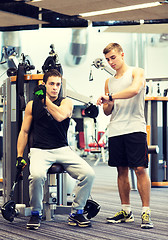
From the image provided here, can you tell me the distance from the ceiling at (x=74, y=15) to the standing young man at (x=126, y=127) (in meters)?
4.85

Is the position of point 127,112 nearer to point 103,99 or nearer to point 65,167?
point 103,99

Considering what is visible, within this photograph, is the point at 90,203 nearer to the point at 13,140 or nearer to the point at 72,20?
the point at 13,140

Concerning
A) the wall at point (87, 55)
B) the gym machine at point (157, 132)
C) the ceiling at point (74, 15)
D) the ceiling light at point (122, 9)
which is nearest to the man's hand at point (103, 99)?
the gym machine at point (157, 132)

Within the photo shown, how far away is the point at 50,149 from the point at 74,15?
6.70 meters

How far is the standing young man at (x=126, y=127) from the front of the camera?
9.61 feet

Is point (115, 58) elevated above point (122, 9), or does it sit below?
below

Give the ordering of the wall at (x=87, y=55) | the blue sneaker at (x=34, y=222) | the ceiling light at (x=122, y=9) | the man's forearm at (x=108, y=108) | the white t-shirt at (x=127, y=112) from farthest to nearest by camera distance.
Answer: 1. the wall at (x=87, y=55)
2. the ceiling light at (x=122, y=9)
3. the man's forearm at (x=108, y=108)
4. the white t-shirt at (x=127, y=112)
5. the blue sneaker at (x=34, y=222)

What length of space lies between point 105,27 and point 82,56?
290 centimetres

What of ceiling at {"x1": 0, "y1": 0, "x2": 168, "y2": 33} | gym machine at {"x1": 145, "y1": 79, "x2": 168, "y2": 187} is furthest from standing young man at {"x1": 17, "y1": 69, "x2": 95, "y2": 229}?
ceiling at {"x1": 0, "y1": 0, "x2": 168, "y2": 33}

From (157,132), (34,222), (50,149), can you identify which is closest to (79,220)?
(34,222)

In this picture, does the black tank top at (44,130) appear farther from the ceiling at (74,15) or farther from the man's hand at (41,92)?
the ceiling at (74,15)

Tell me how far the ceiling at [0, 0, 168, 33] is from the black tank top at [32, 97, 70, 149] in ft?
16.7

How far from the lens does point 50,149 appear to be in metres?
3.04

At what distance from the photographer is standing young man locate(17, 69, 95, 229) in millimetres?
2898
